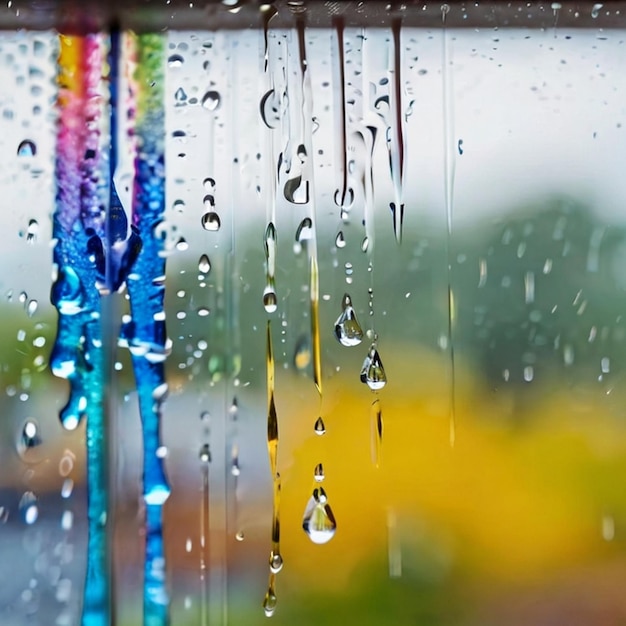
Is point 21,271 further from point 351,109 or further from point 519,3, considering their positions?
point 519,3

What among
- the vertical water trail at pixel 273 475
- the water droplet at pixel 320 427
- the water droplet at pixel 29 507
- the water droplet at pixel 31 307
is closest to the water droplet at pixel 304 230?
the vertical water trail at pixel 273 475

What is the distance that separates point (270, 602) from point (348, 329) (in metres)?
0.32

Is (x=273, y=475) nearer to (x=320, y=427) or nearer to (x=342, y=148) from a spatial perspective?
(x=320, y=427)

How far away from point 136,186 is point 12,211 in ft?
0.47

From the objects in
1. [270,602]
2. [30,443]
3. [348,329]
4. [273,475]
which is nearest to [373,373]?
[348,329]

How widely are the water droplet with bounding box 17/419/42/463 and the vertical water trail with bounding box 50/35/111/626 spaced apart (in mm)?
35

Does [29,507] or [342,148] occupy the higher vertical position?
[342,148]

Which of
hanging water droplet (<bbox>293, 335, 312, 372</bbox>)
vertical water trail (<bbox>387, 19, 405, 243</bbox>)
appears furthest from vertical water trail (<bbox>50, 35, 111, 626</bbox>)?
vertical water trail (<bbox>387, 19, 405, 243</bbox>)

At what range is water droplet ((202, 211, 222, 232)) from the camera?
739 mm

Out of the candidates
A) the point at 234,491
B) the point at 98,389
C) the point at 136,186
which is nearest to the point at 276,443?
the point at 234,491

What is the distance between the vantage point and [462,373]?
0.74 metres

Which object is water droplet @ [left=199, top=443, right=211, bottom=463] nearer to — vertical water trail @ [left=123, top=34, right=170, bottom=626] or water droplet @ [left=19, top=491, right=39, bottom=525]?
vertical water trail @ [left=123, top=34, right=170, bottom=626]

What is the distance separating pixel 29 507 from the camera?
729 millimetres

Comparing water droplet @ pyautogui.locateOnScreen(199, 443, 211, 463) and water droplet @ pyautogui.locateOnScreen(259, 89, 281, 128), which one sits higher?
water droplet @ pyautogui.locateOnScreen(259, 89, 281, 128)
